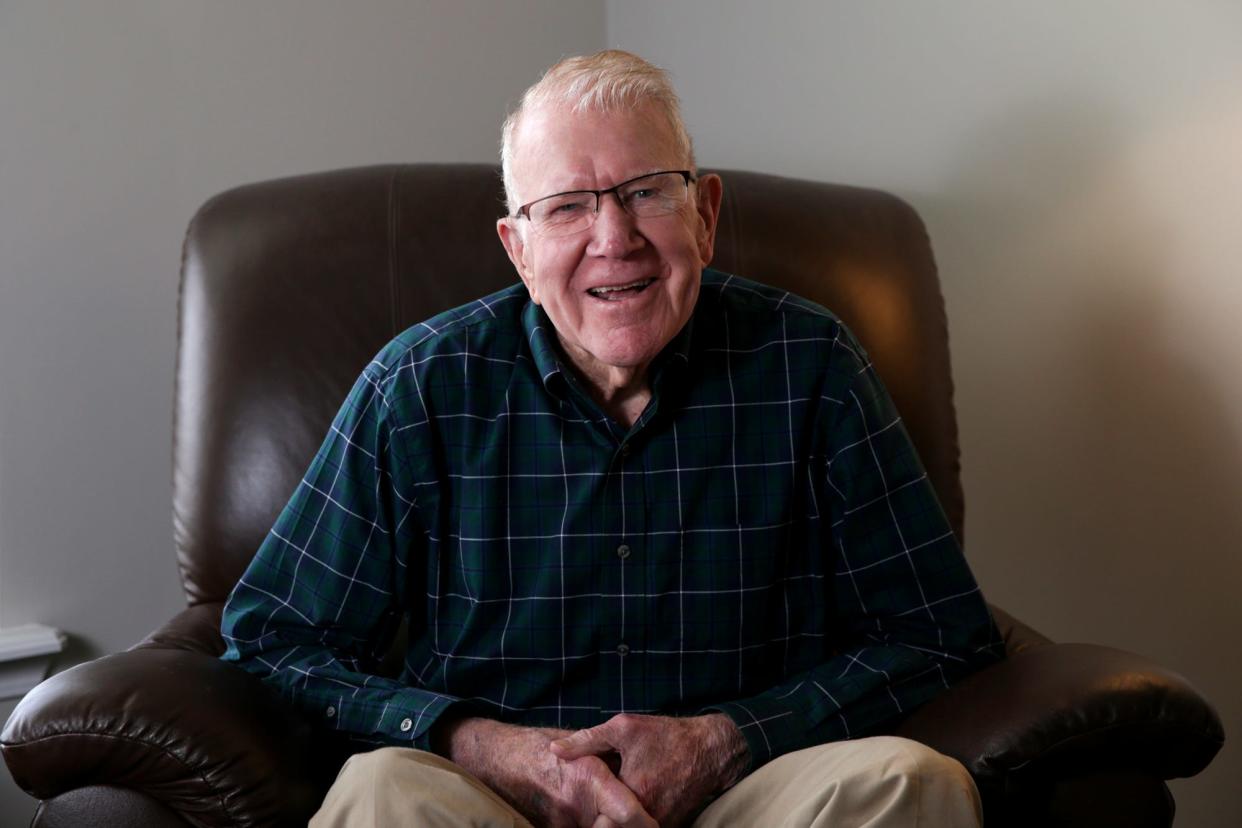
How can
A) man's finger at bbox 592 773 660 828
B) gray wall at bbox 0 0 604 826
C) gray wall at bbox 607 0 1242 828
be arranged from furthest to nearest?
gray wall at bbox 0 0 604 826
gray wall at bbox 607 0 1242 828
man's finger at bbox 592 773 660 828

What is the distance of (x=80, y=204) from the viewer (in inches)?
80.1

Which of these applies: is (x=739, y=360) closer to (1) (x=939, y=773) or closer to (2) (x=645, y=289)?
(2) (x=645, y=289)

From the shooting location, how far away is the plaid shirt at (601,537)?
143 cm

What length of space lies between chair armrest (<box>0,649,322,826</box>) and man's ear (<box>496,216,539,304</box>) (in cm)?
56

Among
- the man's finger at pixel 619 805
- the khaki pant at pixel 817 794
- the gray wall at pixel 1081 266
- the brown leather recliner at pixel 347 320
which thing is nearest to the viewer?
the khaki pant at pixel 817 794

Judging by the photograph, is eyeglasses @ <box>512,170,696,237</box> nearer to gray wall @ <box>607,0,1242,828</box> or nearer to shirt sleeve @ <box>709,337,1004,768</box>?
shirt sleeve @ <box>709,337,1004,768</box>

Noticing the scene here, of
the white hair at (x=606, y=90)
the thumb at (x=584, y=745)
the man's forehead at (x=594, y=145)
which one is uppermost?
the white hair at (x=606, y=90)

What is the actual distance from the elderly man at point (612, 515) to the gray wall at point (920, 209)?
0.54 metres

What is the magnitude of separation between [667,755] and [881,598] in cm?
33

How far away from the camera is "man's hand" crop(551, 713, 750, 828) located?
1288mm

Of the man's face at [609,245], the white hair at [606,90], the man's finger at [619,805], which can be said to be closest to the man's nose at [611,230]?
the man's face at [609,245]

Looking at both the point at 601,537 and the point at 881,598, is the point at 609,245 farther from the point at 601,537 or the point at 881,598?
the point at 881,598

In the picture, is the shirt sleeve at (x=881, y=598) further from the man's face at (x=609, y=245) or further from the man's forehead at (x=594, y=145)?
the man's forehead at (x=594, y=145)

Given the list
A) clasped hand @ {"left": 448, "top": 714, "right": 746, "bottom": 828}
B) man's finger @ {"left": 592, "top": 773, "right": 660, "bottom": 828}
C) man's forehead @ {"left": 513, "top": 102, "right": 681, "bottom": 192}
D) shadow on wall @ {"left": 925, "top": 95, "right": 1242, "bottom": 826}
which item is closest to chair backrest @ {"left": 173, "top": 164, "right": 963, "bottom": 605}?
shadow on wall @ {"left": 925, "top": 95, "right": 1242, "bottom": 826}
